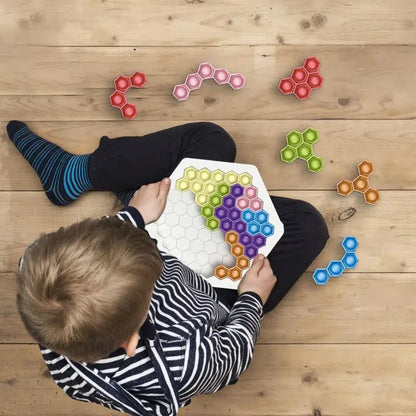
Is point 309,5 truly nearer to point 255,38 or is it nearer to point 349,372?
point 255,38

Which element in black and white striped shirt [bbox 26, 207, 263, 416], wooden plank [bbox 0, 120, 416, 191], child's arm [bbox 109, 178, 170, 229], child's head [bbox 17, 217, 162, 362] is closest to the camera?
child's head [bbox 17, 217, 162, 362]

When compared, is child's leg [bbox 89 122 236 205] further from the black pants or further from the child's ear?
the child's ear

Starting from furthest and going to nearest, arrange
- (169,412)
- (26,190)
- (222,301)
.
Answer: (26,190) < (222,301) < (169,412)

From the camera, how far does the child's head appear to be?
21.7 inches

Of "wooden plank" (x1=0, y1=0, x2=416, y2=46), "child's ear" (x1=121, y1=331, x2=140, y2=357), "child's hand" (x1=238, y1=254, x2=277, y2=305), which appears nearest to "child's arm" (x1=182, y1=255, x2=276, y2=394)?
"child's hand" (x1=238, y1=254, x2=277, y2=305)

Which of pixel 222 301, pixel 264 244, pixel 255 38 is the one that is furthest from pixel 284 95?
pixel 222 301

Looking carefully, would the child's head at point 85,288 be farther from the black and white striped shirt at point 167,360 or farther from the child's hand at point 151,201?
the child's hand at point 151,201

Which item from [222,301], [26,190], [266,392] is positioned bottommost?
[266,392]

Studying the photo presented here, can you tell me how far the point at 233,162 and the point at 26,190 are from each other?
1.43ft

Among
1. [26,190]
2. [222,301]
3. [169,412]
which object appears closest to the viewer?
[169,412]

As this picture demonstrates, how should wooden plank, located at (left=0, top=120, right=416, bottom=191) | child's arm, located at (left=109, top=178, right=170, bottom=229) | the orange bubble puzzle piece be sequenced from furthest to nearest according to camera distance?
wooden plank, located at (left=0, top=120, right=416, bottom=191) → the orange bubble puzzle piece → child's arm, located at (left=109, top=178, right=170, bottom=229)

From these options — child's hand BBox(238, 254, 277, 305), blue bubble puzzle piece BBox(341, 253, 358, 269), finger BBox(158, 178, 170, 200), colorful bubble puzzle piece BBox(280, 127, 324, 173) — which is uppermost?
finger BBox(158, 178, 170, 200)

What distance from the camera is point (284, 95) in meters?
1.06

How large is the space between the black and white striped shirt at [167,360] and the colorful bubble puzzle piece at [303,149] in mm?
Answer: 365
